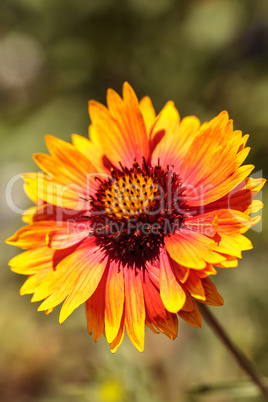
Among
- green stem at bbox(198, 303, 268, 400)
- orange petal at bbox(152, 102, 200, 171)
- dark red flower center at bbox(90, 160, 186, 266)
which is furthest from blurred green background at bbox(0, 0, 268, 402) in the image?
orange petal at bbox(152, 102, 200, 171)

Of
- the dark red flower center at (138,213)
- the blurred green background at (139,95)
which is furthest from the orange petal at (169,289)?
the blurred green background at (139,95)

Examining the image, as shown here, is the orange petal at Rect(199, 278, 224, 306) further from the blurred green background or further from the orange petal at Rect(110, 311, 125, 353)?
the blurred green background

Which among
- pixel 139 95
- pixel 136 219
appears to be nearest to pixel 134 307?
pixel 136 219

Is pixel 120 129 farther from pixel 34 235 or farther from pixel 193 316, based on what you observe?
pixel 193 316

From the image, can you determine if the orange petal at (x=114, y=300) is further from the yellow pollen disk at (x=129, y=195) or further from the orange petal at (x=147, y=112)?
the orange petal at (x=147, y=112)

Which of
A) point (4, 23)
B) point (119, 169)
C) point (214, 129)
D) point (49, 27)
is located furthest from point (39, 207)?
point (4, 23)

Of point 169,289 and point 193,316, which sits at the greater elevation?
point 169,289

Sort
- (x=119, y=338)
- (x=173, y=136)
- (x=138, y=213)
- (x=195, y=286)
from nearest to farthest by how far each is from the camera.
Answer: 1. (x=195, y=286)
2. (x=119, y=338)
3. (x=138, y=213)
4. (x=173, y=136)
